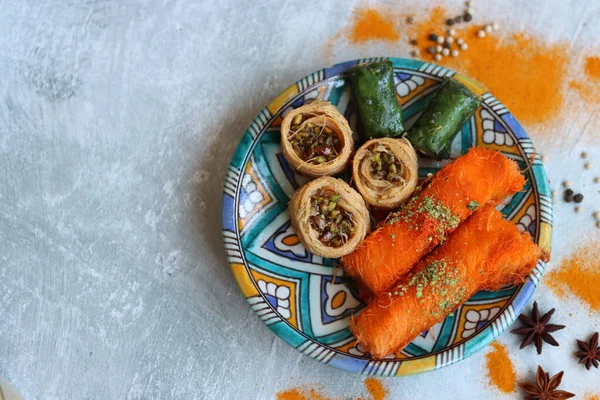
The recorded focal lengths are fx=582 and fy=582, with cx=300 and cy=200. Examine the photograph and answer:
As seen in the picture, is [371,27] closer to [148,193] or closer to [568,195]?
[568,195]

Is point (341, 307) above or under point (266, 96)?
under

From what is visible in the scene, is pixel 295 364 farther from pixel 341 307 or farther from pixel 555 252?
pixel 555 252

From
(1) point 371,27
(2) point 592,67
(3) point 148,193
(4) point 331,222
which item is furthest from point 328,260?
(2) point 592,67

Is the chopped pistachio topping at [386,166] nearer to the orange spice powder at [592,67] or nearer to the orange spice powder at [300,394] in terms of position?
the orange spice powder at [300,394]

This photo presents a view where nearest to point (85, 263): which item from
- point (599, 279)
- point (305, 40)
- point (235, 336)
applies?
point (235, 336)

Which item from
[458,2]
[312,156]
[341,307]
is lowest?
[341,307]

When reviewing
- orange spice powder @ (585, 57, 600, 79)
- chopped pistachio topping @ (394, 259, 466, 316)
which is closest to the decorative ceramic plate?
chopped pistachio topping @ (394, 259, 466, 316)
